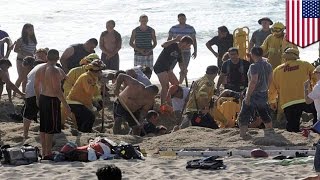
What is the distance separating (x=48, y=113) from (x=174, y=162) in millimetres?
1644

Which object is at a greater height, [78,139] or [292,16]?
[292,16]

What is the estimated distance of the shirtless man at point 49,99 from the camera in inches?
431

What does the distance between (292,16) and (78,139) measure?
219 inches

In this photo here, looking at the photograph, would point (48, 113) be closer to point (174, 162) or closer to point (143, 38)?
point (174, 162)

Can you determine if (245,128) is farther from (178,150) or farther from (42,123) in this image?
(42,123)

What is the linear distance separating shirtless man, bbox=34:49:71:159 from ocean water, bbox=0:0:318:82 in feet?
61.6

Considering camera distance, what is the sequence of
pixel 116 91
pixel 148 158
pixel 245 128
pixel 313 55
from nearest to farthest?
pixel 148 158
pixel 245 128
pixel 116 91
pixel 313 55

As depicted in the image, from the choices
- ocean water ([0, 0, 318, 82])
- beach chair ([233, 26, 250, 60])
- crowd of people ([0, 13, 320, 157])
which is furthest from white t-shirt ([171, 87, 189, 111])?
ocean water ([0, 0, 318, 82])

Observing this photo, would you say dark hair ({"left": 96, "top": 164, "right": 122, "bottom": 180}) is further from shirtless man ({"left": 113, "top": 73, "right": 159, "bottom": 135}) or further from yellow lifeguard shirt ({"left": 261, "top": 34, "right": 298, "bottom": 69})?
yellow lifeguard shirt ({"left": 261, "top": 34, "right": 298, "bottom": 69})

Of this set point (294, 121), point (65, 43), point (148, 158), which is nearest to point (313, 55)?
point (65, 43)

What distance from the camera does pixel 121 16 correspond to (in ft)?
120

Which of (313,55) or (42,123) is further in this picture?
(313,55)

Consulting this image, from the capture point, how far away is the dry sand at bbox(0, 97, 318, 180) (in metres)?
9.82

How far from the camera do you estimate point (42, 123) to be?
1108 centimetres
